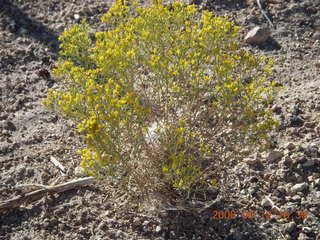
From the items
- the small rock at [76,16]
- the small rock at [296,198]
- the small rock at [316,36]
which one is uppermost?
the small rock at [76,16]

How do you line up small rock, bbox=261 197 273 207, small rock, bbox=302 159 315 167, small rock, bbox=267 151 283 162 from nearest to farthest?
small rock, bbox=261 197 273 207 < small rock, bbox=302 159 315 167 < small rock, bbox=267 151 283 162

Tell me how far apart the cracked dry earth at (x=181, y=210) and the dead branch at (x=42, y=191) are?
0.05 metres

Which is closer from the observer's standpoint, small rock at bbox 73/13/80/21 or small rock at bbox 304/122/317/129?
small rock at bbox 304/122/317/129

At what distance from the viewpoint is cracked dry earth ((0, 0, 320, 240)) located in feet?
11.1

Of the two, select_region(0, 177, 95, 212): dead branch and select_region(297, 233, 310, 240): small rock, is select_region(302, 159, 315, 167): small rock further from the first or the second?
select_region(0, 177, 95, 212): dead branch

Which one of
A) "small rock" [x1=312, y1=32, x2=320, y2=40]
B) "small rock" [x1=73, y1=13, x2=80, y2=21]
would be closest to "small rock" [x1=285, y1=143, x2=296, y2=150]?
"small rock" [x1=312, y1=32, x2=320, y2=40]

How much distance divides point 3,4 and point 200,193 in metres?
5.01

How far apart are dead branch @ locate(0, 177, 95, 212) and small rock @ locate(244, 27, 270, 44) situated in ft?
10.0

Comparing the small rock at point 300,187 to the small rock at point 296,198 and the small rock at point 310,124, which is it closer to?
the small rock at point 296,198

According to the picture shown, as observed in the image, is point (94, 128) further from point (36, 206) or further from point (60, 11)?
point (60, 11)

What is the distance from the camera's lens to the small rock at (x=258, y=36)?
18.4ft

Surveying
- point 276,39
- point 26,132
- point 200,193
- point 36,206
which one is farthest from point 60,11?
point 200,193
